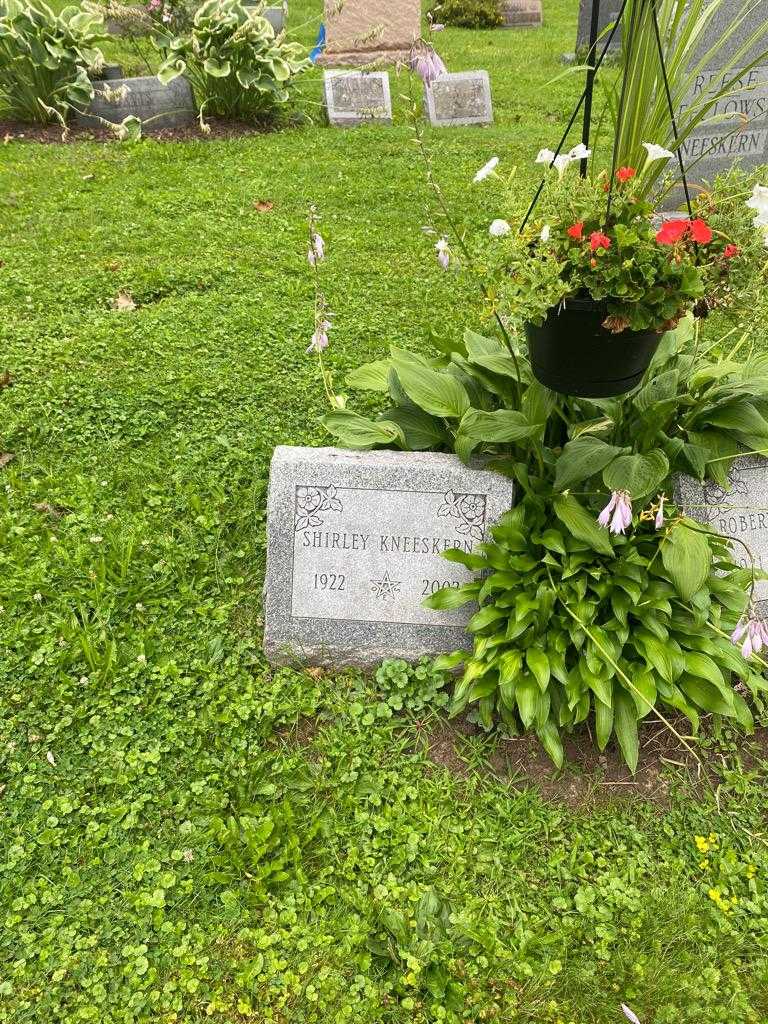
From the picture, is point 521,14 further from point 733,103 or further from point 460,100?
point 733,103

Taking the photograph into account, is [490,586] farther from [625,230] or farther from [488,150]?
[488,150]

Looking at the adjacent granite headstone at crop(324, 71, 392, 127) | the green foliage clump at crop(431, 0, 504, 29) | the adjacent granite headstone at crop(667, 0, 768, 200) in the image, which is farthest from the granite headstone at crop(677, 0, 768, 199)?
the green foliage clump at crop(431, 0, 504, 29)

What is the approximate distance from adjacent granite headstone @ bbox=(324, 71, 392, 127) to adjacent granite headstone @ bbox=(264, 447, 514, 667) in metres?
6.30

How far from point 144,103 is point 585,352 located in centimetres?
699

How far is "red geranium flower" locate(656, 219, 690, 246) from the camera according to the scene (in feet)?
6.72

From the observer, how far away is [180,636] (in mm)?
3002

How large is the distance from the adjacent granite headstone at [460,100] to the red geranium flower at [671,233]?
6.82 meters

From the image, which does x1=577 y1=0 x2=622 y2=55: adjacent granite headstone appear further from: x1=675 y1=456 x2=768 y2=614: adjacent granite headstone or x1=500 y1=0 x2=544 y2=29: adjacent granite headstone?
x1=675 y1=456 x2=768 y2=614: adjacent granite headstone

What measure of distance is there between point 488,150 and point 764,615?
567 centimetres

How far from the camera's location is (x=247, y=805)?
2498mm

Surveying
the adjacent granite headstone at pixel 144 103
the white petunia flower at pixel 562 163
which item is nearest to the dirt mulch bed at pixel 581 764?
the white petunia flower at pixel 562 163

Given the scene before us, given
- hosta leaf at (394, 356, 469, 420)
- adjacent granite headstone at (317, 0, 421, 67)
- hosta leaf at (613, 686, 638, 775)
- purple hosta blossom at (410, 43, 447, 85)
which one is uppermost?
purple hosta blossom at (410, 43, 447, 85)

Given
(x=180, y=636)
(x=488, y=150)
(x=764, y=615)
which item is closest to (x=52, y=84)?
(x=488, y=150)

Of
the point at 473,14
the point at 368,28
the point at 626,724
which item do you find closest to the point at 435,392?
the point at 626,724
